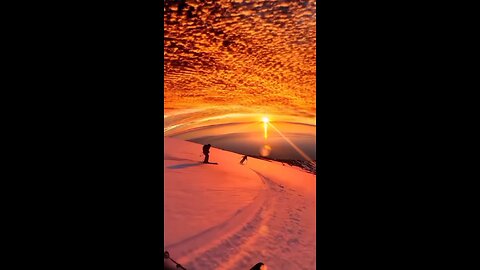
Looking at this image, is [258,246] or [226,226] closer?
[258,246]

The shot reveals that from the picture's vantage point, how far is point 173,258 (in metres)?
1.40
